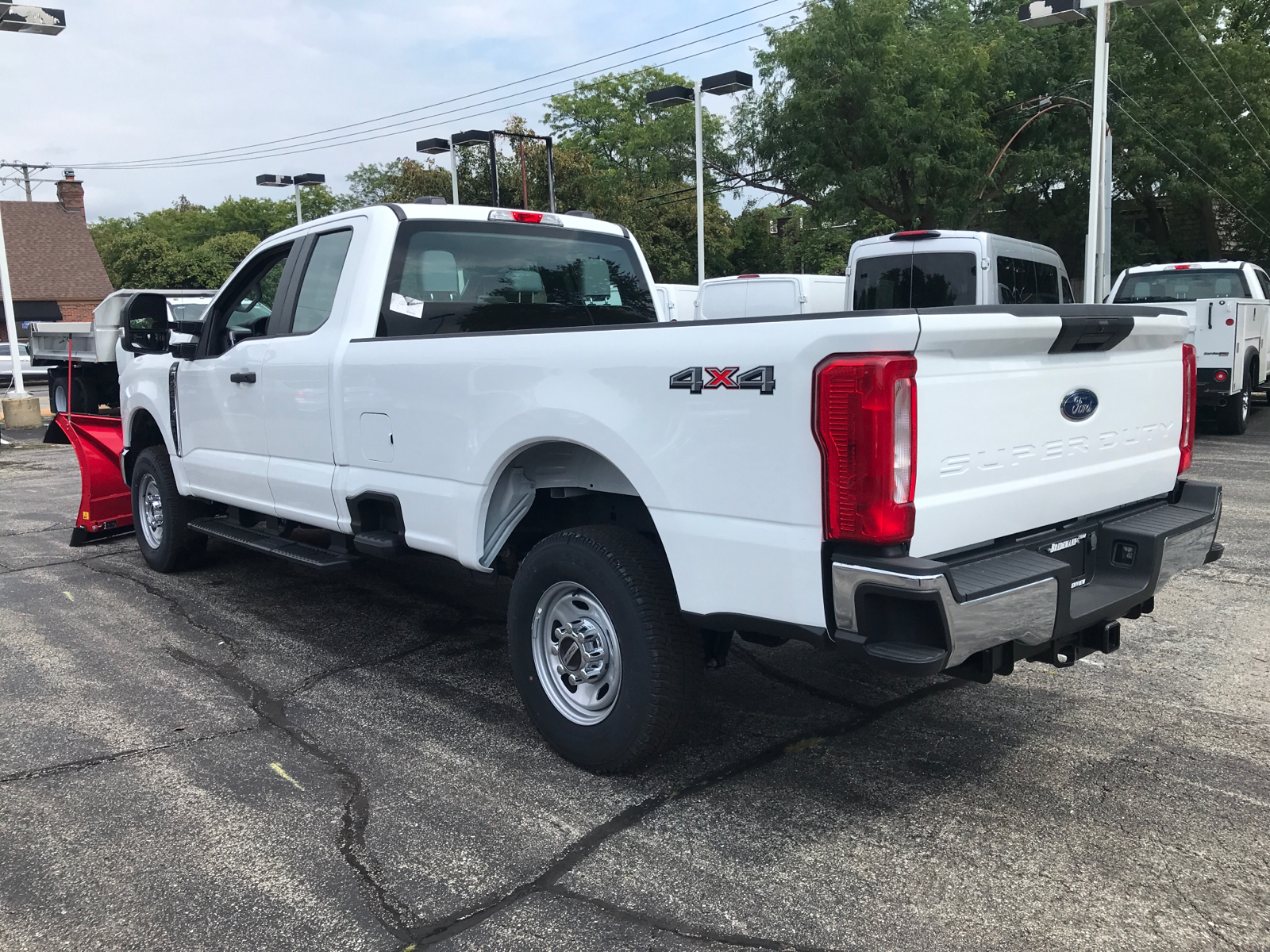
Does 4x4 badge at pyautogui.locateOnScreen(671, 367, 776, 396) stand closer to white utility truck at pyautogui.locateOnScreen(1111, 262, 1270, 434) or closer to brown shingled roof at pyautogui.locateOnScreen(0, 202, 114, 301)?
white utility truck at pyautogui.locateOnScreen(1111, 262, 1270, 434)

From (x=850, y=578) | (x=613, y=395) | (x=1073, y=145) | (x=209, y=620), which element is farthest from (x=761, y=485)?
(x=1073, y=145)

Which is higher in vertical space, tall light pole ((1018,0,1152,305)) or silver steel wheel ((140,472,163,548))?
tall light pole ((1018,0,1152,305))

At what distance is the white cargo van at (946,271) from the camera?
11.9 m

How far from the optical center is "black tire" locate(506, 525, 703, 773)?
361cm

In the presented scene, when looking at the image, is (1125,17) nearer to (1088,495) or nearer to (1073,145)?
(1073,145)

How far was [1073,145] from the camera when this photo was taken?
2491 cm

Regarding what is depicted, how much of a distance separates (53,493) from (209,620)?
680 cm

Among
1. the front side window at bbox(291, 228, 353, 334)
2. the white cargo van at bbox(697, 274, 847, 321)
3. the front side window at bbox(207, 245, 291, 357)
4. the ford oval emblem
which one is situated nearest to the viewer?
the ford oval emblem

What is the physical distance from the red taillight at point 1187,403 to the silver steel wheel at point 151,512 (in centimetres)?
617

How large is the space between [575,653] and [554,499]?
78cm

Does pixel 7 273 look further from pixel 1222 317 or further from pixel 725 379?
pixel 725 379

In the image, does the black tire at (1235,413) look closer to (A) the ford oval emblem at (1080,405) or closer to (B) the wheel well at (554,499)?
(A) the ford oval emblem at (1080,405)

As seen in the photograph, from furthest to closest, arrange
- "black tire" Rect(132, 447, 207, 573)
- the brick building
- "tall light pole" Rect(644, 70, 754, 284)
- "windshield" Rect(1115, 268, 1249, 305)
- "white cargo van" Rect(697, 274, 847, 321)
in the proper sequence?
the brick building
"tall light pole" Rect(644, 70, 754, 284)
"windshield" Rect(1115, 268, 1249, 305)
"white cargo van" Rect(697, 274, 847, 321)
"black tire" Rect(132, 447, 207, 573)

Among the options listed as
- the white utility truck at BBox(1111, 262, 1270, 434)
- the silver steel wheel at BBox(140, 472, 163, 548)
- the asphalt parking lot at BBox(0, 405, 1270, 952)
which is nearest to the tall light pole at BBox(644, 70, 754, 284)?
the white utility truck at BBox(1111, 262, 1270, 434)
